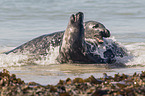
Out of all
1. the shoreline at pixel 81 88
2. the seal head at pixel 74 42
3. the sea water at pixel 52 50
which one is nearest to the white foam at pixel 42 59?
the sea water at pixel 52 50

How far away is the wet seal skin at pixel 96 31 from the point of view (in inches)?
277

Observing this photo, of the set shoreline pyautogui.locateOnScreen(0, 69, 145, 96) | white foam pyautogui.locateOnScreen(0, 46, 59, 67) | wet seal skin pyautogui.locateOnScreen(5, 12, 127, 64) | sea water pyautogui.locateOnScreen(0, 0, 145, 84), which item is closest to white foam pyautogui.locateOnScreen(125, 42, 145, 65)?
sea water pyautogui.locateOnScreen(0, 0, 145, 84)

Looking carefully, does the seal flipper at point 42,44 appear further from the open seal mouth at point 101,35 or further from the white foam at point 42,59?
the open seal mouth at point 101,35

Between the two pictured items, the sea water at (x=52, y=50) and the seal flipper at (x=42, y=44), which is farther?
the seal flipper at (x=42, y=44)

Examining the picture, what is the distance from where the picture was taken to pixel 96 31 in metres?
7.13

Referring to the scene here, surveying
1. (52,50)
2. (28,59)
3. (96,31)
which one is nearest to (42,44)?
(52,50)

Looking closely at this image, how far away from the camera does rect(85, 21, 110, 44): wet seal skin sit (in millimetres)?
7043

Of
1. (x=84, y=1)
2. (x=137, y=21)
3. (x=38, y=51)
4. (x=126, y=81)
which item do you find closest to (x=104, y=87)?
(x=126, y=81)

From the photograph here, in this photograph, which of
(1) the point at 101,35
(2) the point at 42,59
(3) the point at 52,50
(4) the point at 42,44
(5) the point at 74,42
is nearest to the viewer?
(5) the point at 74,42

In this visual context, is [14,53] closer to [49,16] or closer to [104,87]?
[104,87]

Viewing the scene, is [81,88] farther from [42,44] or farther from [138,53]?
[138,53]

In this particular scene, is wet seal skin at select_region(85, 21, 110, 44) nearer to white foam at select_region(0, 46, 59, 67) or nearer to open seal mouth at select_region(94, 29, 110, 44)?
open seal mouth at select_region(94, 29, 110, 44)

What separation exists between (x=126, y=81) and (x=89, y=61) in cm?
257

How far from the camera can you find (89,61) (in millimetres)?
6805
